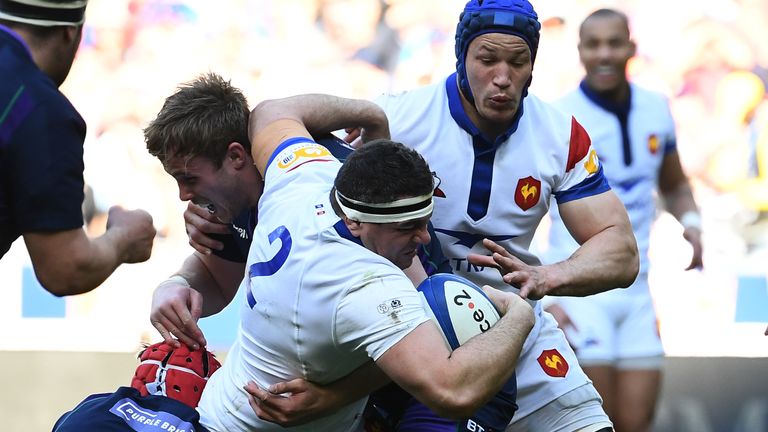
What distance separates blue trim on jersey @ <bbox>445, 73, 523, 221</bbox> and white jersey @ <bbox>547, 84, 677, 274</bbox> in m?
2.20

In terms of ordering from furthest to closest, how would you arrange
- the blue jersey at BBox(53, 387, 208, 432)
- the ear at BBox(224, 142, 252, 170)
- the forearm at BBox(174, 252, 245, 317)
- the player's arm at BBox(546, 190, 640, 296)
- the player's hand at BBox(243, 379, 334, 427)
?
the forearm at BBox(174, 252, 245, 317) → the ear at BBox(224, 142, 252, 170) → the player's arm at BBox(546, 190, 640, 296) → the blue jersey at BBox(53, 387, 208, 432) → the player's hand at BBox(243, 379, 334, 427)

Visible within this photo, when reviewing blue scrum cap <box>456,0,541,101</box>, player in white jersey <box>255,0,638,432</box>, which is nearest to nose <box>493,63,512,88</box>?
player in white jersey <box>255,0,638,432</box>

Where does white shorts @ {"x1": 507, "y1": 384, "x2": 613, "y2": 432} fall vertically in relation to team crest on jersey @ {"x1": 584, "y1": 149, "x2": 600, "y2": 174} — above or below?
below

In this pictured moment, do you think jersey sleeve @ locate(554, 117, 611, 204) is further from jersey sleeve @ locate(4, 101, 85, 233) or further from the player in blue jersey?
jersey sleeve @ locate(4, 101, 85, 233)

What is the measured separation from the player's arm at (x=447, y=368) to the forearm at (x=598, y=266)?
0.61 meters

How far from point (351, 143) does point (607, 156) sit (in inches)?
94.6

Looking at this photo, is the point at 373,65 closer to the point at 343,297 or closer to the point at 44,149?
the point at 343,297

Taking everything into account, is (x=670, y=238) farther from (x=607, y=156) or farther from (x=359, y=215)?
(x=359, y=215)

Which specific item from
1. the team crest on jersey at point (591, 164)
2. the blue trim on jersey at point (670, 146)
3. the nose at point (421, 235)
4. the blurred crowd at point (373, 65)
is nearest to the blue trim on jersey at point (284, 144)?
the nose at point (421, 235)

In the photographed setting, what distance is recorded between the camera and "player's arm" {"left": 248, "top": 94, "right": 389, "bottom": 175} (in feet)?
13.7

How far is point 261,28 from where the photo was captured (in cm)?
858

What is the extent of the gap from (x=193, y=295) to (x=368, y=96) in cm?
399

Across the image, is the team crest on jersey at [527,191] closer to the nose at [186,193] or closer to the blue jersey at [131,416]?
the nose at [186,193]

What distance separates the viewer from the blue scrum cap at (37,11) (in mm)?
3332
